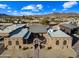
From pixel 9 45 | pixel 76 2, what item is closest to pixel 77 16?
pixel 76 2

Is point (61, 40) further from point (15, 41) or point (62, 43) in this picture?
point (15, 41)

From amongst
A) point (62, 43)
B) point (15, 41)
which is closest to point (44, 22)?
point (62, 43)

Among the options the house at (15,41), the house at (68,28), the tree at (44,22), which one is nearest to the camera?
the house at (15,41)

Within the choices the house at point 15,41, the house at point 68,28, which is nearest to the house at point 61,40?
the house at point 68,28

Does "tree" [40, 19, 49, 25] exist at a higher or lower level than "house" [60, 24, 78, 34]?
higher

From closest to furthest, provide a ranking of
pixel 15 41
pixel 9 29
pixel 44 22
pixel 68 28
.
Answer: pixel 15 41 < pixel 9 29 < pixel 44 22 < pixel 68 28

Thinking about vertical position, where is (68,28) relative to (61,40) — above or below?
above

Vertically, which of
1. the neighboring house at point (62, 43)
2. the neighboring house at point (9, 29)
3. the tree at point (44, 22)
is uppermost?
the tree at point (44, 22)

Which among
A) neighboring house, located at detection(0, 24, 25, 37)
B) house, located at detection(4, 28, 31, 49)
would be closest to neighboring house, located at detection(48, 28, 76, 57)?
house, located at detection(4, 28, 31, 49)

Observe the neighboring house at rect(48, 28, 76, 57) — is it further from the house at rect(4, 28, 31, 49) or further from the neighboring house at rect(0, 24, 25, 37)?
the neighboring house at rect(0, 24, 25, 37)

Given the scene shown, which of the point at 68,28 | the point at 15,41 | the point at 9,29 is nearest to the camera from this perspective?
the point at 15,41

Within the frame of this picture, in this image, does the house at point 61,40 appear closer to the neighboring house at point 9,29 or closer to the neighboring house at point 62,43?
the neighboring house at point 62,43
